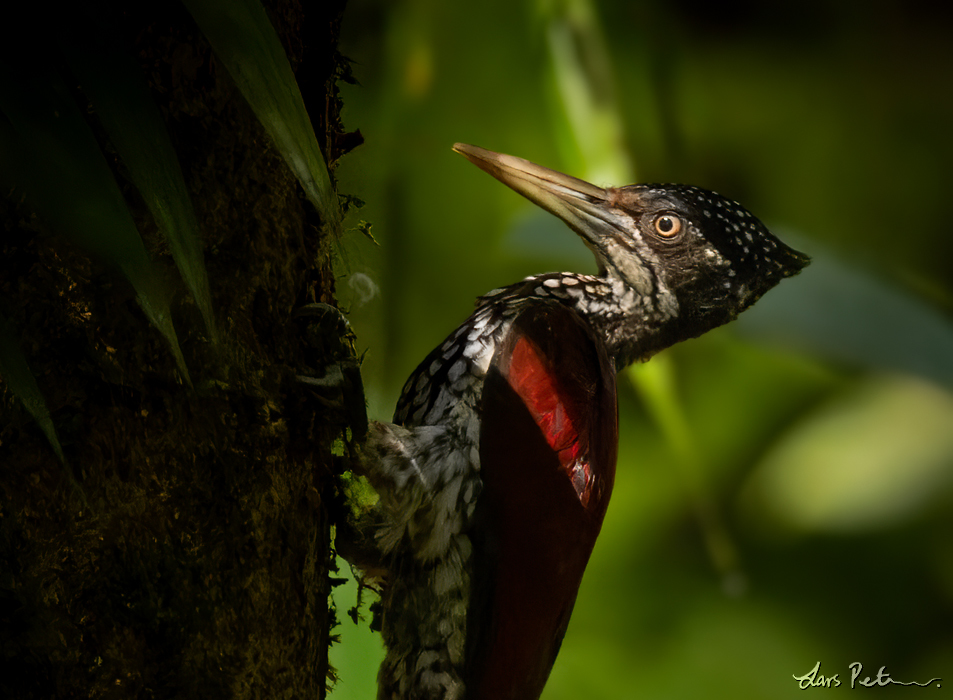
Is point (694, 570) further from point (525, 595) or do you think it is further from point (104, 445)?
point (104, 445)

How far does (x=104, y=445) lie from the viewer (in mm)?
832

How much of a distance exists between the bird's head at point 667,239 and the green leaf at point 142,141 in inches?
43.5

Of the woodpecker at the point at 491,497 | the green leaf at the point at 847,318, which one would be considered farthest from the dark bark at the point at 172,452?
the green leaf at the point at 847,318

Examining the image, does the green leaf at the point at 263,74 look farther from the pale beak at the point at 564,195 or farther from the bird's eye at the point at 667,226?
the bird's eye at the point at 667,226

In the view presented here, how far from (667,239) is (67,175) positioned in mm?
1383

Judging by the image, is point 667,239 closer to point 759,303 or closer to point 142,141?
point 759,303

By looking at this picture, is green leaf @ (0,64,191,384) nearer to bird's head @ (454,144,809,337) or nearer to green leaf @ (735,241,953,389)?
bird's head @ (454,144,809,337)

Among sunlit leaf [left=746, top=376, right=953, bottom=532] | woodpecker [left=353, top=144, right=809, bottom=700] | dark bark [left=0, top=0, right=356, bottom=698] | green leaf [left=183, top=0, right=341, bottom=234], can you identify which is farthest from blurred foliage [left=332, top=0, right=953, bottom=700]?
green leaf [left=183, top=0, right=341, bottom=234]

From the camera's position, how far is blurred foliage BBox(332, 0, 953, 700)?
8.80ft

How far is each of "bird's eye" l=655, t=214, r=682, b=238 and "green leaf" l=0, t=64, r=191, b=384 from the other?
1.31 m

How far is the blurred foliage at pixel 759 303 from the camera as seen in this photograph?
268 centimetres

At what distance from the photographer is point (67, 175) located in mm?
742

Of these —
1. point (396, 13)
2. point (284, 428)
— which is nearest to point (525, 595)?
point (284, 428)

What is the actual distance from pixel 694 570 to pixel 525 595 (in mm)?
1518
